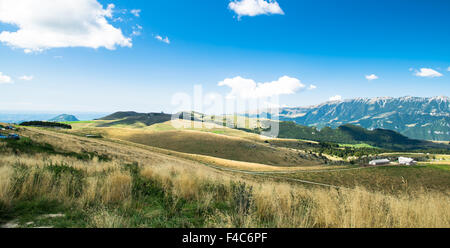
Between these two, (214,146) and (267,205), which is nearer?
(267,205)

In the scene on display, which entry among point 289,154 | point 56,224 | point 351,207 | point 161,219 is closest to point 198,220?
point 161,219

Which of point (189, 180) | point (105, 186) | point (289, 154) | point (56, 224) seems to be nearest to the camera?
point (56, 224)

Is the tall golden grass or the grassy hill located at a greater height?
the tall golden grass

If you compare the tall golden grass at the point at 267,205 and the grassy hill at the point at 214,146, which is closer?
the tall golden grass at the point at 267,205

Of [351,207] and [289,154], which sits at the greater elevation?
[351,207]

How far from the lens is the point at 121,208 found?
600cm

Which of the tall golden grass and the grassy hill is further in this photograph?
the grassy hill

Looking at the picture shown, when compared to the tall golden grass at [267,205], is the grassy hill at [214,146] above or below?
below

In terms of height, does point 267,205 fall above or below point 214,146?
above
